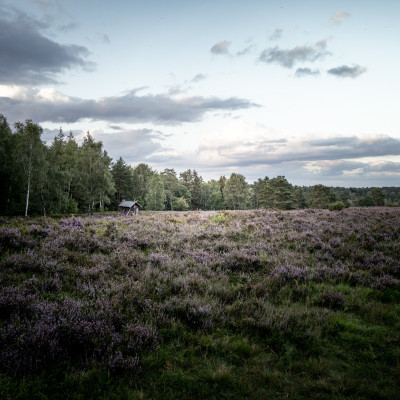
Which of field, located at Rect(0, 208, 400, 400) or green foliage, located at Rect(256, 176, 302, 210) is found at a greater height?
green foliage, located at Rect(256, 176, 302, 210)

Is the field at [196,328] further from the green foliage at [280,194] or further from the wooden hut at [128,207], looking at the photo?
the green foliage at [280,194]

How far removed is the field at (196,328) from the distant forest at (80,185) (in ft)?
71.1

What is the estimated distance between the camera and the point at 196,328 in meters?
4.41

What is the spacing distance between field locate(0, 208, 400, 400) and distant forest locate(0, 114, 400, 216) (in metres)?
21.7

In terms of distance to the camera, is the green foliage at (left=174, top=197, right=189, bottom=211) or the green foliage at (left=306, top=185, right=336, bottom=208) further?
the green foliage at (left=174, top=197, right=189, bottom=211)

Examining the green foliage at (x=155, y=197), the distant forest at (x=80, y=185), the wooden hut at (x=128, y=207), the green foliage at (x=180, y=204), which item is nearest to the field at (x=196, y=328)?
the distant forest at (x=80, y=185)

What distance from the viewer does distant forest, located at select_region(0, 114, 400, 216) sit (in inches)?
1280

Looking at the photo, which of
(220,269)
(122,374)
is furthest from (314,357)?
(220,269)

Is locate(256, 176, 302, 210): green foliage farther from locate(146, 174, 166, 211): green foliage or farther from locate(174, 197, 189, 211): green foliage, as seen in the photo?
locate(146, 174, 166, 211): green foliage

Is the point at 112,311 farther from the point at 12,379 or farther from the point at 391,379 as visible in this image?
the point at 391,379

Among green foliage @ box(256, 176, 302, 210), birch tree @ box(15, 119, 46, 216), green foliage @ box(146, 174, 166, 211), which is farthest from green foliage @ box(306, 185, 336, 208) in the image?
birch tree @ box(15, 119, 46, 216)

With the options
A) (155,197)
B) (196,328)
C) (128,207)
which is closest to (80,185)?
(128,207)

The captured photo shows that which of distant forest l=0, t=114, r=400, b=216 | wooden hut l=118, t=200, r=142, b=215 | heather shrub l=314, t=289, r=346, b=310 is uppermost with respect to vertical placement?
distant forest l=0, t=114, r=400, b=216

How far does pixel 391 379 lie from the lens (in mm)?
3277
